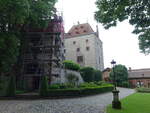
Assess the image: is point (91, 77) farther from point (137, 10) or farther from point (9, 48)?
point (137, 10)

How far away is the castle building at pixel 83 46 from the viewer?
37.5 metres

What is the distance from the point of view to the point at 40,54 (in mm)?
21969

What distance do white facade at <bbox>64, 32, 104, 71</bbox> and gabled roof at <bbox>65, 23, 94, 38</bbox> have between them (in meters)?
1.37

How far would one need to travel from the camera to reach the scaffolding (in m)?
20.5

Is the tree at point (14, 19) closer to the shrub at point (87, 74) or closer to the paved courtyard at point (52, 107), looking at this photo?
the paved courtyard at point (52, 107)

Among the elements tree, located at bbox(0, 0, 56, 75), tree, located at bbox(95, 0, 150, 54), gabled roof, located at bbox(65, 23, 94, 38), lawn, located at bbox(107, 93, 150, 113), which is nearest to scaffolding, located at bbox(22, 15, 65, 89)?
tree, located at bbox(0, 0, 56, 75)

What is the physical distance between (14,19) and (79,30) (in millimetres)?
28949

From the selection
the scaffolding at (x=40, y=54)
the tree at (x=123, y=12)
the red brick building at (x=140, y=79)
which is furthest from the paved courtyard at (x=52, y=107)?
the red brick building at (x=140, y=79)

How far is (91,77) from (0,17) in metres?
21.9

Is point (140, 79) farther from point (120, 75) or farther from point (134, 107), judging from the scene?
point (134, 107)

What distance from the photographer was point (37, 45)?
21797mm

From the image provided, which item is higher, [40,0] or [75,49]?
[40,0]

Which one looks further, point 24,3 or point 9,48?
point 9,48

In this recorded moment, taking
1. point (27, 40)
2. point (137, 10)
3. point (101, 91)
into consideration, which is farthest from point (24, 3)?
point (101, 91)
